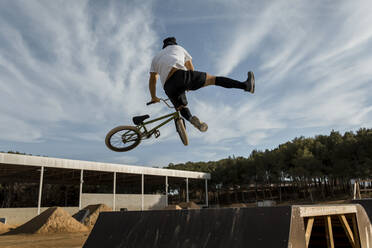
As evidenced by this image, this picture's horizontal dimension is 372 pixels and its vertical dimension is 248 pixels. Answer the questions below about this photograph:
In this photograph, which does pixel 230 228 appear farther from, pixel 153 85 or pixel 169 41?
pixel 169 41

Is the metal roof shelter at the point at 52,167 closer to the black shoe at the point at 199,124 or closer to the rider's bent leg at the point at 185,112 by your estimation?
the rider's bent leg at the point at 185,112

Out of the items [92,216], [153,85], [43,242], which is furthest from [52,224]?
[153,85]

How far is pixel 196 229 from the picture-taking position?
11.7 ft

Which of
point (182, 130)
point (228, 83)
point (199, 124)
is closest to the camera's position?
point (228, 83)

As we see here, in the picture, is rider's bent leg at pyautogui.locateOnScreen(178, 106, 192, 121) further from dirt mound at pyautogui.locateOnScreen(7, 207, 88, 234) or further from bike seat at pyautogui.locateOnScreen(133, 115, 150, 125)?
dirt mound at pyautogui.locateOnScreen(7, 207, 88, 234)

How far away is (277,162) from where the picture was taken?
37375 millimetres

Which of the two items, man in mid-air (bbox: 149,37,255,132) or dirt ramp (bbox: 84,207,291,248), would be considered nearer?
dirt ramp (bbox: 84,207,291,248)

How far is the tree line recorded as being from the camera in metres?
30.5

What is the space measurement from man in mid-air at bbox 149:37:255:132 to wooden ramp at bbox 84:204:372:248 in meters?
1.31

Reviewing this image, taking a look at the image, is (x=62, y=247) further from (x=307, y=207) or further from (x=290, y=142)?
(x=290, y=142)

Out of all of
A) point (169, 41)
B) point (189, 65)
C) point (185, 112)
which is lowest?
point (185, 112)

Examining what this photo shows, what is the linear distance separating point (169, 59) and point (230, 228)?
2292 mm

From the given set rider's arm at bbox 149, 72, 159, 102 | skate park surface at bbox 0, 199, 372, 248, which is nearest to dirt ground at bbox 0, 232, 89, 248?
skate park surface at bbox 0, 199, 372, 248

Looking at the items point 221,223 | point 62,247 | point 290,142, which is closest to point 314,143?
point 290,142
